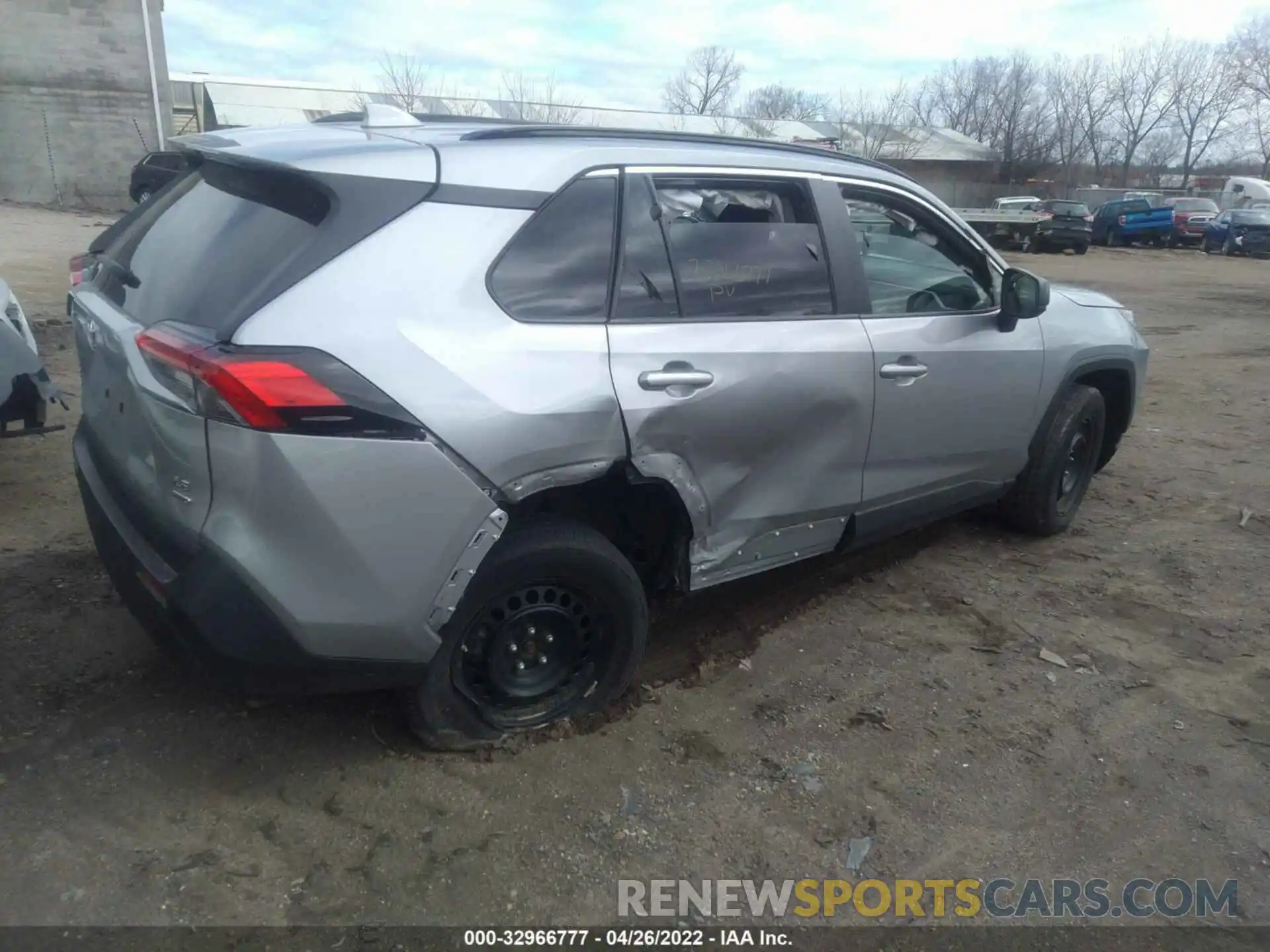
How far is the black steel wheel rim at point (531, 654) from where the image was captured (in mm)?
2930

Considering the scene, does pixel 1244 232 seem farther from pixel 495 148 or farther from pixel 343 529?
pixel 343 529

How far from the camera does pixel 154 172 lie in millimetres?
3938

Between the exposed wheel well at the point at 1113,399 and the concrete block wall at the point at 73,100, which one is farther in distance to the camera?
the concrete block wall at the point at 73,100

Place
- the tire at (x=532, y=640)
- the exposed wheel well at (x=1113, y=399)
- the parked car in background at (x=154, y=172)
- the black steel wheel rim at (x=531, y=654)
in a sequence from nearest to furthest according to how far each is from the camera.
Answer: the tire at (x=532, y=640) → the black steel wheel rim at (x=531, y=654) → the parked car in background at (x=154, y=172) → the exposed wheel well at (x=1113, y=399)

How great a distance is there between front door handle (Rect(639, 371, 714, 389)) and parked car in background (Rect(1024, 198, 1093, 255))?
93.0ft

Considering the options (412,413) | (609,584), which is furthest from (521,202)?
(609,584)

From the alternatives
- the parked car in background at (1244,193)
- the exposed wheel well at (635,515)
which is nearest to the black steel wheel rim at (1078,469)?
the exposed wheel well at (635,515)

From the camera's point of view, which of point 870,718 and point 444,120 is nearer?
point 870,718

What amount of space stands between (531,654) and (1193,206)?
34945 mm

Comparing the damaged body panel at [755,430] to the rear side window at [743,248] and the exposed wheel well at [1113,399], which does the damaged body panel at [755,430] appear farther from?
the exposed wheel well at [1113,399]

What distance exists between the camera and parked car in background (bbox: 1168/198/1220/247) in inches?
1213

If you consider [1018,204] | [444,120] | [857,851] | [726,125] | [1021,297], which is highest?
[726,125]

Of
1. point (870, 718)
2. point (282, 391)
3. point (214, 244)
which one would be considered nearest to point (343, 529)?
point (282, 391)

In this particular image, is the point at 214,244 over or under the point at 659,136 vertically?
under
